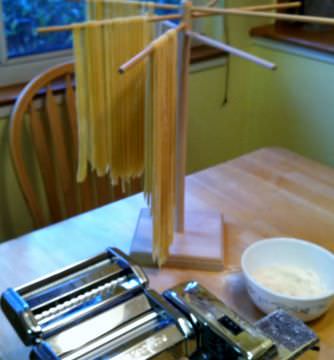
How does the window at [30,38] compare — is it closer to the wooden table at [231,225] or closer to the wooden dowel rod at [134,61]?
the wooden table at [231,225]

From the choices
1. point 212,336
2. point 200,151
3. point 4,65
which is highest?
point 4,65

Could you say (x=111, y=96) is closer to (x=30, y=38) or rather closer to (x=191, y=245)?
(x=191, y=245)

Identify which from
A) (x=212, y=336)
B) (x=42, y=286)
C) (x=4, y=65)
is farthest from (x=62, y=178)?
(x=212, y=336)

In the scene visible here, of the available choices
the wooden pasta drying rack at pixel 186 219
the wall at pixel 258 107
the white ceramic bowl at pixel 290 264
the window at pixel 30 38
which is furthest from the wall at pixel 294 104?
the white ceramic bowl at pixel 290 264

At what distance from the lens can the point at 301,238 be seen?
1053mm

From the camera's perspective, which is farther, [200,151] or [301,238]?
[200,151]

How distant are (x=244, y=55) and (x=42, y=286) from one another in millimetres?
441

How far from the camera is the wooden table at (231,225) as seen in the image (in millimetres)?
914

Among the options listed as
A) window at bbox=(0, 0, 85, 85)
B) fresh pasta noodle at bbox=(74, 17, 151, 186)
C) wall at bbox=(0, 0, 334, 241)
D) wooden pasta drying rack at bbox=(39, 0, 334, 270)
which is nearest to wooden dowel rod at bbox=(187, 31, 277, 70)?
wooden pasta drying rack at bbox=(39, 0, 334, 270)

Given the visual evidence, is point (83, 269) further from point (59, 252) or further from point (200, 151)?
point (200, 151)

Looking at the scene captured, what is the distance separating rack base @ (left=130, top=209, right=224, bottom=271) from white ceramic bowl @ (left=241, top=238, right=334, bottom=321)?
0.23 ft

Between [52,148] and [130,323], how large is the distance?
1.02 metres

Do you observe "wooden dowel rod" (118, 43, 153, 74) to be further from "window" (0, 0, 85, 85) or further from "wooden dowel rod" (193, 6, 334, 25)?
"window" (0, 0, 85, 85)

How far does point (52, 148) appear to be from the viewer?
5.26 feet
